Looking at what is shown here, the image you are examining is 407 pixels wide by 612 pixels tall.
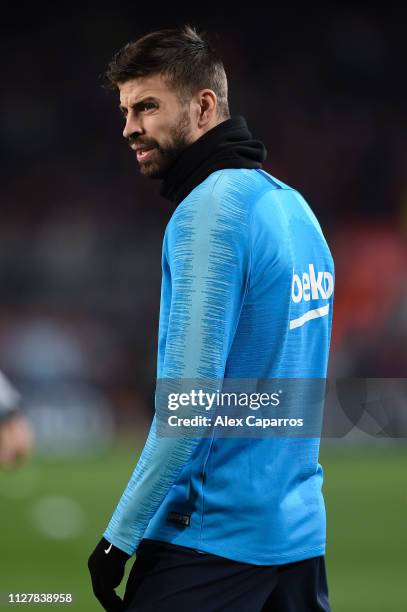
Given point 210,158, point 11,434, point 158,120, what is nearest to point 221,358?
point 210,158

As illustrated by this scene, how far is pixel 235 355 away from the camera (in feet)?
6.62

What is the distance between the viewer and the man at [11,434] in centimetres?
333

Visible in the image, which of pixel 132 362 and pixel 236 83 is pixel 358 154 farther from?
pixel 132 362

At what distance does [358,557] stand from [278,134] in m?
10.8

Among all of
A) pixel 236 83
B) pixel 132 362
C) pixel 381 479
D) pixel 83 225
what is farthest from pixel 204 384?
pixel 236 83

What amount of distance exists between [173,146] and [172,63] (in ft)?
0.51

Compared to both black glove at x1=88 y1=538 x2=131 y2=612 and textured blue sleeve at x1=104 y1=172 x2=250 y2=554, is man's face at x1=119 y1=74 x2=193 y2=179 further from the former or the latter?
black glove at x1=88 y1=538 x2=131 y2=612

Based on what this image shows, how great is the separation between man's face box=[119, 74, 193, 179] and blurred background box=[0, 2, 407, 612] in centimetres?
875

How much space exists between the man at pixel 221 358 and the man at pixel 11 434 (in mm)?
1335

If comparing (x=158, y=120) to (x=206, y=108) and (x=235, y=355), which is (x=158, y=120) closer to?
(x=206, y=108)

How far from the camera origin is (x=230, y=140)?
212 cm

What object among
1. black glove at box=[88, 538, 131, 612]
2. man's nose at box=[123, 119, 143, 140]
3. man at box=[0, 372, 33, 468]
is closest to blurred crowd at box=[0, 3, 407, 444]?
man at box=[0, 372, 33, 468]

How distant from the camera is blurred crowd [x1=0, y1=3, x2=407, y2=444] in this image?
14469 millimetres

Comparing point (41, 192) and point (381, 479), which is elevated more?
point (41, 192)
